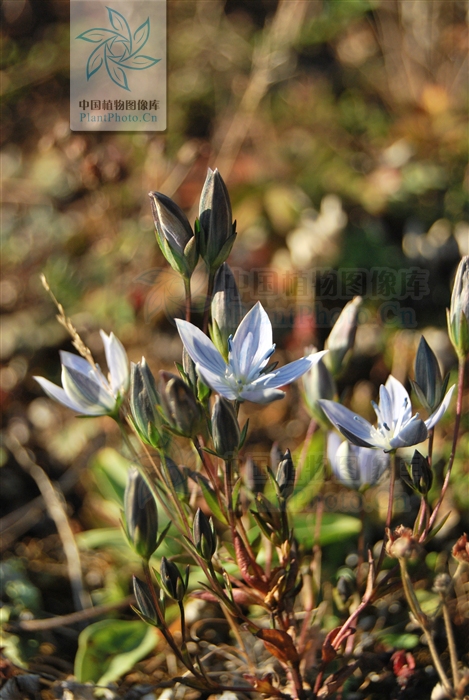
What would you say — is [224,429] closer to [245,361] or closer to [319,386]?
[245,361]

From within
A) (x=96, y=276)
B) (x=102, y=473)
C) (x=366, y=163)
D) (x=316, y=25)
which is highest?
(x=316, y=25)

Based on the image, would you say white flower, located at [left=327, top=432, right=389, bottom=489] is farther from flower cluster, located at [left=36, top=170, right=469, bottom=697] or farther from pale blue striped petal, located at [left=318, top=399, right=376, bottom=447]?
pale blue striped petal, located at [left=318, top=399, right=376, bottom=447]

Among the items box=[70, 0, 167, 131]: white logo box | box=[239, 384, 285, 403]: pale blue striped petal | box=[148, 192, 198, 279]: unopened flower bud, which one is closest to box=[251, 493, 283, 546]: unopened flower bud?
box=[239, 384, 285, 403]: pale blue striped petal

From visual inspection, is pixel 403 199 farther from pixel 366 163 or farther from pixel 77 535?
pixel 77 535

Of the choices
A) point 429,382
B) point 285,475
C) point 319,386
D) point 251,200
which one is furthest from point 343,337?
point 251,200

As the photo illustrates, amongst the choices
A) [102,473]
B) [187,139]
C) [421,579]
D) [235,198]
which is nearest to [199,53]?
[187,139]

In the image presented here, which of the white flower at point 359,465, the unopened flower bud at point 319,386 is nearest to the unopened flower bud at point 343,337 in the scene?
the unopened flower bud at point 319,386

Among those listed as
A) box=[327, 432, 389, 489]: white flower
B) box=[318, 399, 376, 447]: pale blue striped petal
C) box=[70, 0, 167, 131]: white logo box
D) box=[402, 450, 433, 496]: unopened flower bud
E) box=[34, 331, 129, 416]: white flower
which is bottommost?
box=[327, 432, 389, 489]: white flower
